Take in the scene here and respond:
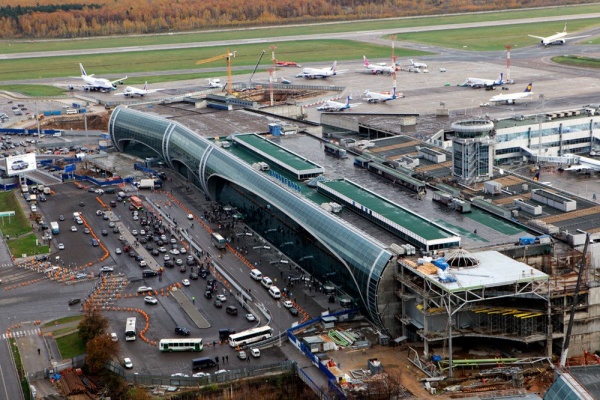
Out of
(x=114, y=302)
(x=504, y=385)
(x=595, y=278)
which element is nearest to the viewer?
(x=504, y=385)

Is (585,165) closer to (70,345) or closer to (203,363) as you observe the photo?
(203,363)

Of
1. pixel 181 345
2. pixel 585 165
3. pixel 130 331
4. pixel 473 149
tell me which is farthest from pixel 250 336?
pixel 585 165

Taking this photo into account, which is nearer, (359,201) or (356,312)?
(356,312)

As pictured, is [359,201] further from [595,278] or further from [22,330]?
[22,330]

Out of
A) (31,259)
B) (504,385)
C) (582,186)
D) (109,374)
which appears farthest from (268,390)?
(582,186)

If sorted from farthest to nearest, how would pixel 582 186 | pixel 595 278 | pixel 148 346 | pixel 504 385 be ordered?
pixel 582 186
pixel 148 346
pixel 595 278
pixel 504 385

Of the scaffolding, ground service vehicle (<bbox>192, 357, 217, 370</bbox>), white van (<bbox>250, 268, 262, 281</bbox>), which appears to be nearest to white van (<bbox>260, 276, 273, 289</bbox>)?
white van (<bbox>250, 268, 262, 281</bbox>)

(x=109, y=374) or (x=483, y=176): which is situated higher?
(x=483, y=176)
